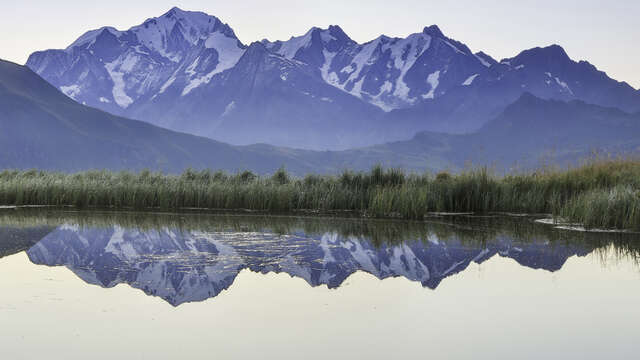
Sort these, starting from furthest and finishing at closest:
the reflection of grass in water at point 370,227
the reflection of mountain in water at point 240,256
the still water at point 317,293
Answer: the reflection of grass in water at point 370,227 → the reflection of mountain in water at point 240,256 → the still water at point 317,293

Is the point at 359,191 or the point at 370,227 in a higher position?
the point at 359,191

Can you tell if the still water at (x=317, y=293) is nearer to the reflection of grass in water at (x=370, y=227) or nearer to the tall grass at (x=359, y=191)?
Answer: the reflection of grass in water at (x=370, y=227)

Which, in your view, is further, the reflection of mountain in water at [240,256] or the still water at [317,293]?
the reflection of mountain in water at [240,256]

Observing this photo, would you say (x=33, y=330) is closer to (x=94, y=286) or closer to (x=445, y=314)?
(x=94, y=286)

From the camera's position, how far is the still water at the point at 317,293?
8531 millimetres

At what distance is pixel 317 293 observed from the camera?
1141 cm

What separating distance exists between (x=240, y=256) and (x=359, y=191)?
10835 mm

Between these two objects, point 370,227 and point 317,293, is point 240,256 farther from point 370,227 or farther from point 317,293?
point 370,227

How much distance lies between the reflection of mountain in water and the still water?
0.04 m

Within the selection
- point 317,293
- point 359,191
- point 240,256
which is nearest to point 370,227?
point 359,191

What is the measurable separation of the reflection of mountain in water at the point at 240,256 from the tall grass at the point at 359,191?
16.9 feet

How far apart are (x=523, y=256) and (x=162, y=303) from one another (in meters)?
7.43

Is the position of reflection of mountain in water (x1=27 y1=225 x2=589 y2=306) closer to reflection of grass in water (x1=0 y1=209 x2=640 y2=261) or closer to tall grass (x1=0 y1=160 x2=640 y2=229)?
reflection of grass in water (x1=0 y1=209 x2=640 y2=261)

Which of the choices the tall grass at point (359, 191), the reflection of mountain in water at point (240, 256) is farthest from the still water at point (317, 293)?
the tall grass at point (359, 191)
